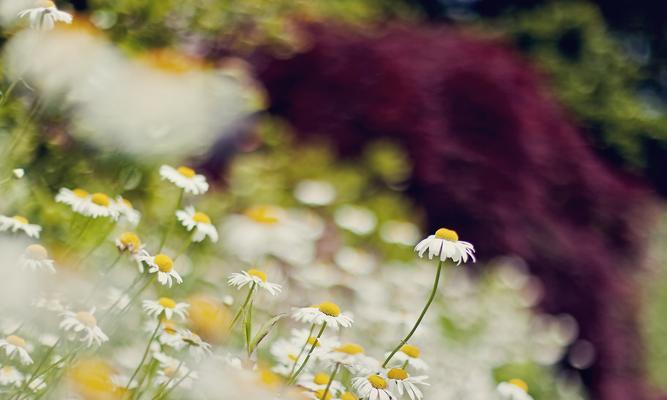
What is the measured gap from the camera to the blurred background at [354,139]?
2.61 metres

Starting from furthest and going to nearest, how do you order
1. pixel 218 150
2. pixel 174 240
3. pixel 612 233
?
pixel 612 233 → pixel 218 150 → pixel 174 240

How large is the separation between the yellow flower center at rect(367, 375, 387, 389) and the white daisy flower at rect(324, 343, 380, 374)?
2.0 inches

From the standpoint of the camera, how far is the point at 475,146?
4.80 m

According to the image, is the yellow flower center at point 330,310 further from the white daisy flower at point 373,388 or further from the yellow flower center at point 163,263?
the yellow flower center at point 163,263

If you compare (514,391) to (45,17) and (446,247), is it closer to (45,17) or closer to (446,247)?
(446,247)

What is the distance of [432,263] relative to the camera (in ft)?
13.7

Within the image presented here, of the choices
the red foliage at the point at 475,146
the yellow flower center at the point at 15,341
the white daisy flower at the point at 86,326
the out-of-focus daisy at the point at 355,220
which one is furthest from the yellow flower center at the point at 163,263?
the red foliage at the point at 475,146

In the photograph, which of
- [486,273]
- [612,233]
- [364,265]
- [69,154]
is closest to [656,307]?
[612,233]

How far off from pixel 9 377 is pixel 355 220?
2512 millimetres

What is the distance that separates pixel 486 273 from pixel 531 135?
37.1 inches

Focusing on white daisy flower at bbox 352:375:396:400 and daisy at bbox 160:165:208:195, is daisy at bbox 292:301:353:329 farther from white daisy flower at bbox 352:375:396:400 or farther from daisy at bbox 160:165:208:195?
daisy at bbox 160:165:208:195

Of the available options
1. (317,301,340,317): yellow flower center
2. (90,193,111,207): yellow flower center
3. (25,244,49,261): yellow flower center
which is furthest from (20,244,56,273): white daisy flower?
(317,301,340,317): yellow flower center

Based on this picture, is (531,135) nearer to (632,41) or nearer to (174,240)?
(174,240)

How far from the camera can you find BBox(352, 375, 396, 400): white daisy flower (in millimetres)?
1374
